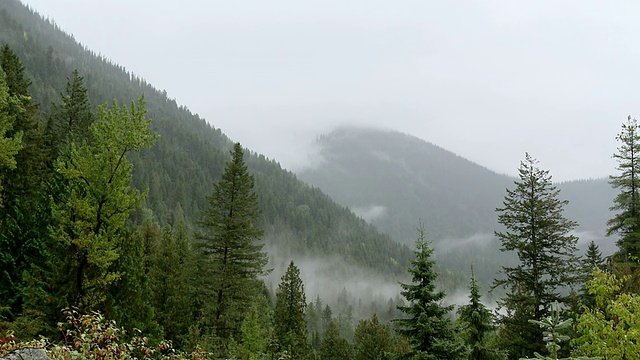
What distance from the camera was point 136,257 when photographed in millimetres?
16312

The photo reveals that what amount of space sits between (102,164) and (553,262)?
19760 mm

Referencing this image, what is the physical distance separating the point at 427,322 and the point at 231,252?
13559 mm

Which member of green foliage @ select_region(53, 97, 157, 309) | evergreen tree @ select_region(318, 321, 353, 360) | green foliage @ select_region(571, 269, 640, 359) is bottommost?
evergreen tree @ select_region(318, 321, 353, 360)

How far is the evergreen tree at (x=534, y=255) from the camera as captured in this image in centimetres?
1684

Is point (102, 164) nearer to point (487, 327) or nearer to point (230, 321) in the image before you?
point (230, 321)

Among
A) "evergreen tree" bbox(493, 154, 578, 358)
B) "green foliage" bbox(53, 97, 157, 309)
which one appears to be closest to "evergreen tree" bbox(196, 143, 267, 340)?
"green foliage" bbox(53, 97, 157, 309)

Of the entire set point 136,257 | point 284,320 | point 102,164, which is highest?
point 102,164

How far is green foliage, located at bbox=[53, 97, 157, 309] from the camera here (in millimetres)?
13234

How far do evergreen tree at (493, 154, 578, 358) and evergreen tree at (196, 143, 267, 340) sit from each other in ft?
47.3

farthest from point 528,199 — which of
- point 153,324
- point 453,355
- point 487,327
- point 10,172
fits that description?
point 10,172

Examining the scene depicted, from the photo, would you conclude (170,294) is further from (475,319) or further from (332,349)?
(332,349)

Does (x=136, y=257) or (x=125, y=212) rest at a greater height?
(x=125, y=212)

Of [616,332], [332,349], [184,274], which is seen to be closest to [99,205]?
[184,274]

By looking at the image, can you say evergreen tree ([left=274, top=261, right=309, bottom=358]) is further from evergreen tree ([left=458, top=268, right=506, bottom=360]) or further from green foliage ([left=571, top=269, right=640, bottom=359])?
green foliage ([left=571, top=269, right=640, bottom=359])
